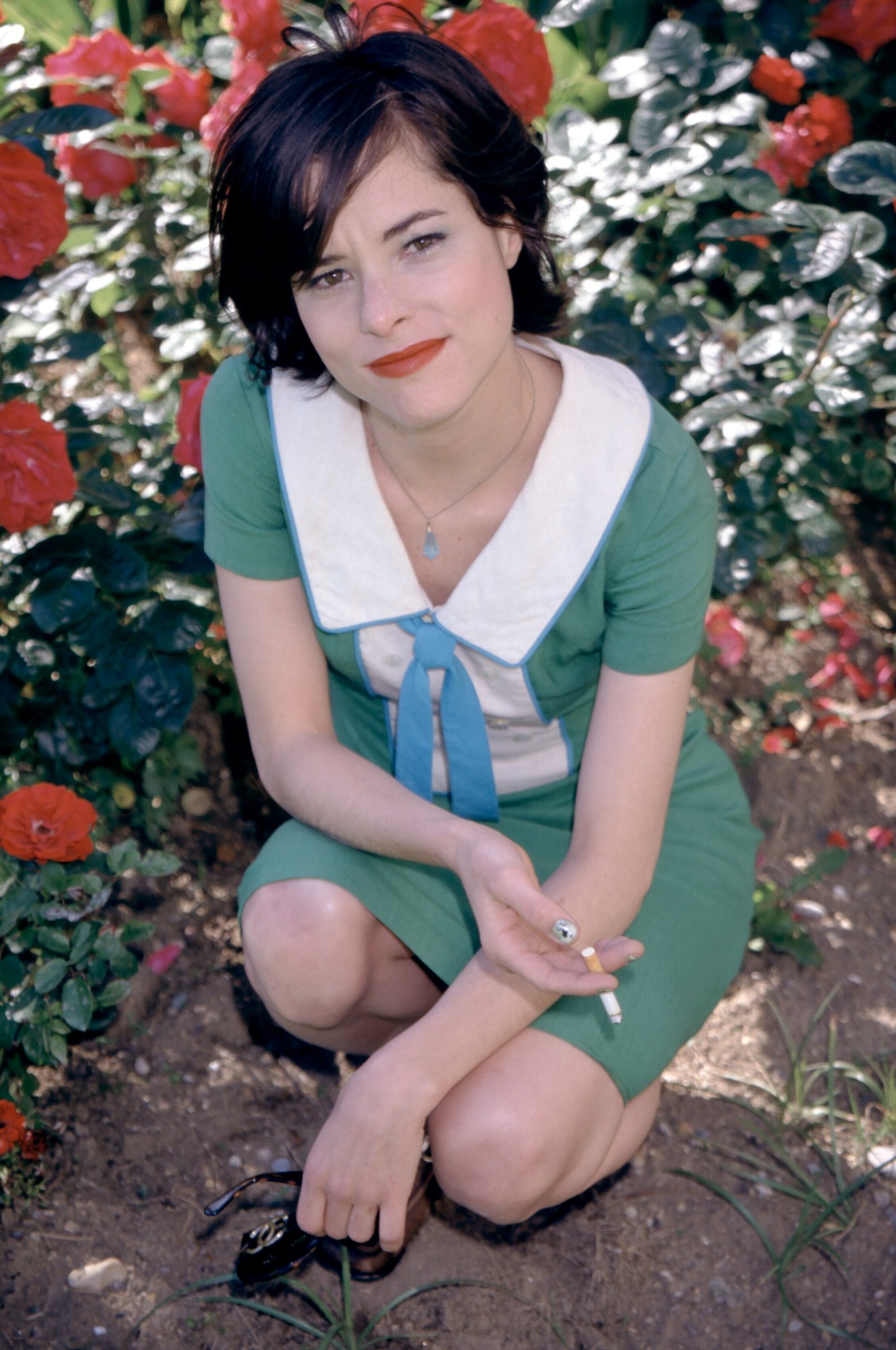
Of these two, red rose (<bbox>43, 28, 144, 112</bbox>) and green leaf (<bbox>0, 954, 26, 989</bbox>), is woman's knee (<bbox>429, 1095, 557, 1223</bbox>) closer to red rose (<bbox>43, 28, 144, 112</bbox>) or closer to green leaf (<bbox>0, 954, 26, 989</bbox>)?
green leaf (<bbox>0, 954, 26, 989</bbox>)

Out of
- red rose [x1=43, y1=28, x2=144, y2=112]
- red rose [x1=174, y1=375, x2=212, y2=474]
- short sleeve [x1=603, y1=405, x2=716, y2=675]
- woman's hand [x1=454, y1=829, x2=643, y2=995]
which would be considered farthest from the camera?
red rose [x1=43, y1=28, x2=144, y2=112]

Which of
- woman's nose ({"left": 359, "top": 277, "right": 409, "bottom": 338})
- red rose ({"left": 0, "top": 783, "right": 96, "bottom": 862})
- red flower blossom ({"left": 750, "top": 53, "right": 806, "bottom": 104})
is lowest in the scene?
red rose ({"left": 0, "top": 783, "right": 96, "bottom": 862})

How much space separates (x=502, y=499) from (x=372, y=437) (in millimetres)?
184

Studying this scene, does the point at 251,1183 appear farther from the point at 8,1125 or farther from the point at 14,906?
the point at 14,906

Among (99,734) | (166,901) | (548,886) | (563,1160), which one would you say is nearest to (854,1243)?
(563,1160)

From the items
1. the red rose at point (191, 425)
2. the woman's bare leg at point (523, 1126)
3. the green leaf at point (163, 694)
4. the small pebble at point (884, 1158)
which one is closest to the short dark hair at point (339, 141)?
the red rose at point (191, 425)

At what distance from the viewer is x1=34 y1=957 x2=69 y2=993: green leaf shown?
4.61 feet

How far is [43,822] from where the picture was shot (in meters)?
1.38

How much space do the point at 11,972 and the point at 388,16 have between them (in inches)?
51.0

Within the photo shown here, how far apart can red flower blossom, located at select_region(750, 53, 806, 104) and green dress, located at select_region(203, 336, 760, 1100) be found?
70cm

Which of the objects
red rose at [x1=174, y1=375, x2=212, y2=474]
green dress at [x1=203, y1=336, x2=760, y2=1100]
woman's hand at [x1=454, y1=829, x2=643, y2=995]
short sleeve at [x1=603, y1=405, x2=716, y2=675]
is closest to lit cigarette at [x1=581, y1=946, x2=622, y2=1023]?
woman's hand at [x1=454, y1=829, x2=643, y2=995]

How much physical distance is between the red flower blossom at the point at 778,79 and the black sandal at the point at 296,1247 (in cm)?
166

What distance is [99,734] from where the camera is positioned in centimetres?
172

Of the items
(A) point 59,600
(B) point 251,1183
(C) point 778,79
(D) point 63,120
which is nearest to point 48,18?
(D) point 63,120
